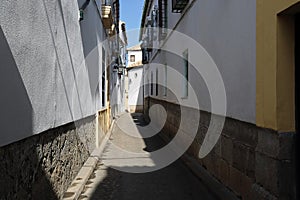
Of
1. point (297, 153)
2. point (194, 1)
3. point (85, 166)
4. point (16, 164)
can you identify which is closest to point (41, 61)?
point (16, 164)

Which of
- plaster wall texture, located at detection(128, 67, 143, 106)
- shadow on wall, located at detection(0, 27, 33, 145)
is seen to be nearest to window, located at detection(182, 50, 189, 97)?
shadow on wall, located at detection(0, 27, 33, 145)

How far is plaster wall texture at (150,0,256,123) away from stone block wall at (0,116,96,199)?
2483 mm

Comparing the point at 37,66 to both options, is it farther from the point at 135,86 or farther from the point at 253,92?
the point at 135,86

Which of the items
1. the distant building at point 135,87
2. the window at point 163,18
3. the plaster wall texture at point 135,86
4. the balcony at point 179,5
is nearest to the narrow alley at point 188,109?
the balcony at point 179,5

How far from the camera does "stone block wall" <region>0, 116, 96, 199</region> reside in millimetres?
2679

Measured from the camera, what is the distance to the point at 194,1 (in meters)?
7.76

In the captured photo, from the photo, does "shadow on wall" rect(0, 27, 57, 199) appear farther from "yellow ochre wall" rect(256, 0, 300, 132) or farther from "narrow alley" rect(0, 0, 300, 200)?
"yellow ochre wall" rect(256, 0, 300, 132)

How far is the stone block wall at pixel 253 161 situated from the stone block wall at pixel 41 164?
2405mm

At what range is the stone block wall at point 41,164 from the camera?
268 centimetres

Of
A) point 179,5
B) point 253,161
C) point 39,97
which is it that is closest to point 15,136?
point 39,97

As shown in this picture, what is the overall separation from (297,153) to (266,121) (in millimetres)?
472

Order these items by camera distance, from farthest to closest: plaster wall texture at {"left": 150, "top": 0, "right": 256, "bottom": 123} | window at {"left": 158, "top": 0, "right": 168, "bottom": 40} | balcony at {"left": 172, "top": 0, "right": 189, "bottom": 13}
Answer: window at {"left": 158, "top": 0, "right": 168, "bottom": 40} → balcony at {"left": 172, "top": 0, "right": 189, "bottom": 13} → plaster wall texture at {"left": 150, "top": 0, "right": 256, "bottom": 123}

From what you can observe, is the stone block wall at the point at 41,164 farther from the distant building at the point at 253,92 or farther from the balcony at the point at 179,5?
the balcony at the point at 179,5

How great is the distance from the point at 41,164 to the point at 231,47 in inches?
125
